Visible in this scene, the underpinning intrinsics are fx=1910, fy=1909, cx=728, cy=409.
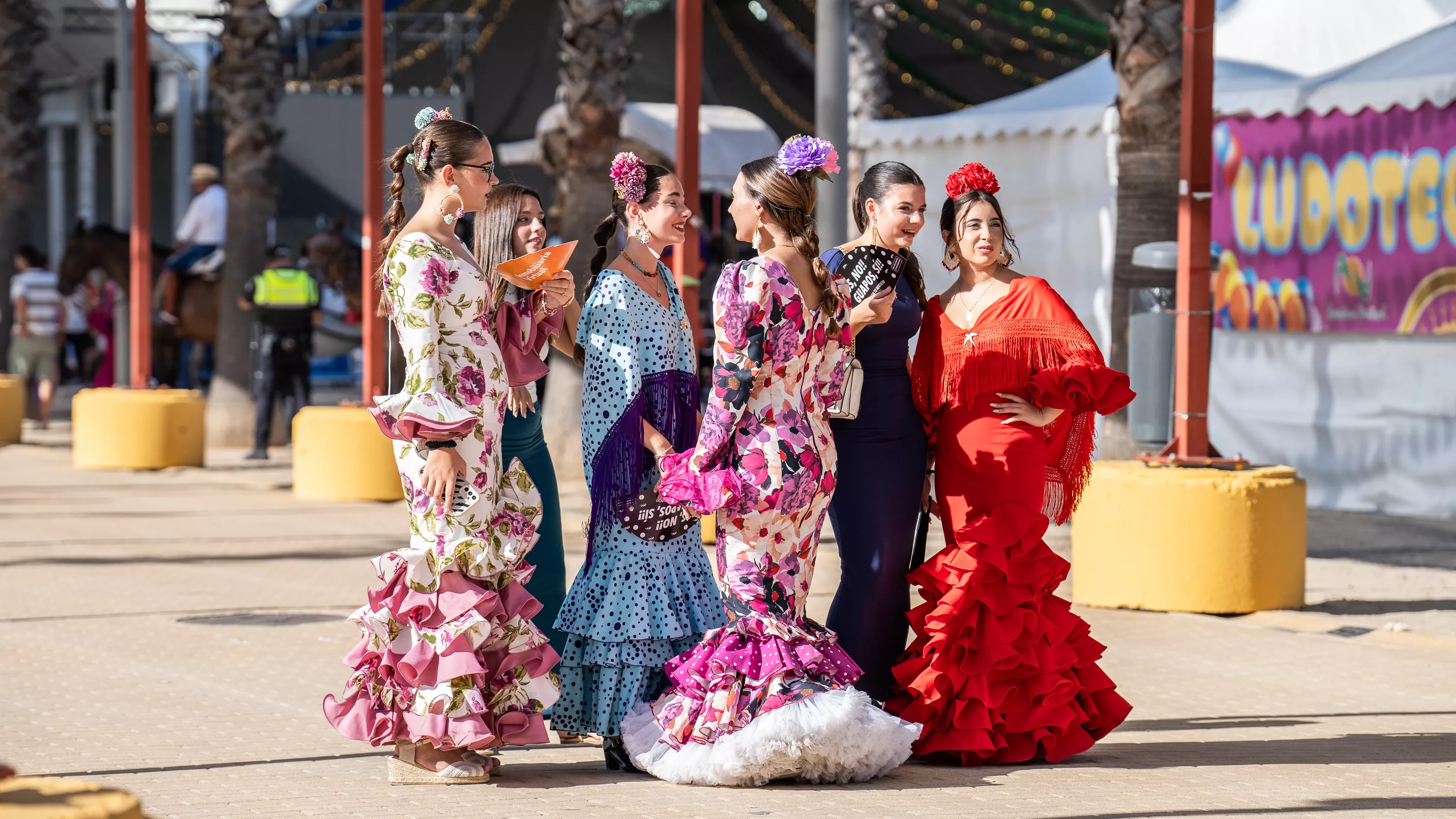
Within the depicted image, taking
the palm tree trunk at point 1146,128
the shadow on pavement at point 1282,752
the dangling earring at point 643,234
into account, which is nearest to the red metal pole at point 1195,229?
the palm tree trunk at point 1146,128

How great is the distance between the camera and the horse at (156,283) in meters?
18.6

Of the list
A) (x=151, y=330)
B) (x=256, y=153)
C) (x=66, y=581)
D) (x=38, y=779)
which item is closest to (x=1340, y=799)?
(x=38, y=779)

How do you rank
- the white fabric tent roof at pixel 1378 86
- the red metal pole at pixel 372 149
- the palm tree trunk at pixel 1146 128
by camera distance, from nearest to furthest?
the palm tree trunk at pixel 1146 128
the white fabric tent roof at pixel 1378 86
the red metal pole at pixel 372 149

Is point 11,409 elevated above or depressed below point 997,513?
below

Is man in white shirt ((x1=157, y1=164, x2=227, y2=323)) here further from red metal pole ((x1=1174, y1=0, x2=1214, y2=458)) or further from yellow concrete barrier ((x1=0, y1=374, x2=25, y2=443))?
red metal pole ((x1=1174, y1=0, x2=1214, y2=458))

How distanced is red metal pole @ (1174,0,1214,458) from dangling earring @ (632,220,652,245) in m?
3.85

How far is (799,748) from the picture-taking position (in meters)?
5.35

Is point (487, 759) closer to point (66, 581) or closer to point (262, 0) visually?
point (66, 581)

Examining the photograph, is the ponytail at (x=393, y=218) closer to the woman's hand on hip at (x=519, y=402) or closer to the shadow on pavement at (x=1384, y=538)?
the woman's hand on hip at (x=519, y=402)

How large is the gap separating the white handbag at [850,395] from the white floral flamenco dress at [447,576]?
39.8 inches

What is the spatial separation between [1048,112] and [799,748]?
955cm

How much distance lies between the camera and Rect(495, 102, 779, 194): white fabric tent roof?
22438 mm

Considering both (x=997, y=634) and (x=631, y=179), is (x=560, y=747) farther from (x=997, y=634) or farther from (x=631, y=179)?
(x=631, y=179)

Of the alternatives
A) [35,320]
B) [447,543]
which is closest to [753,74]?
[35,320]
